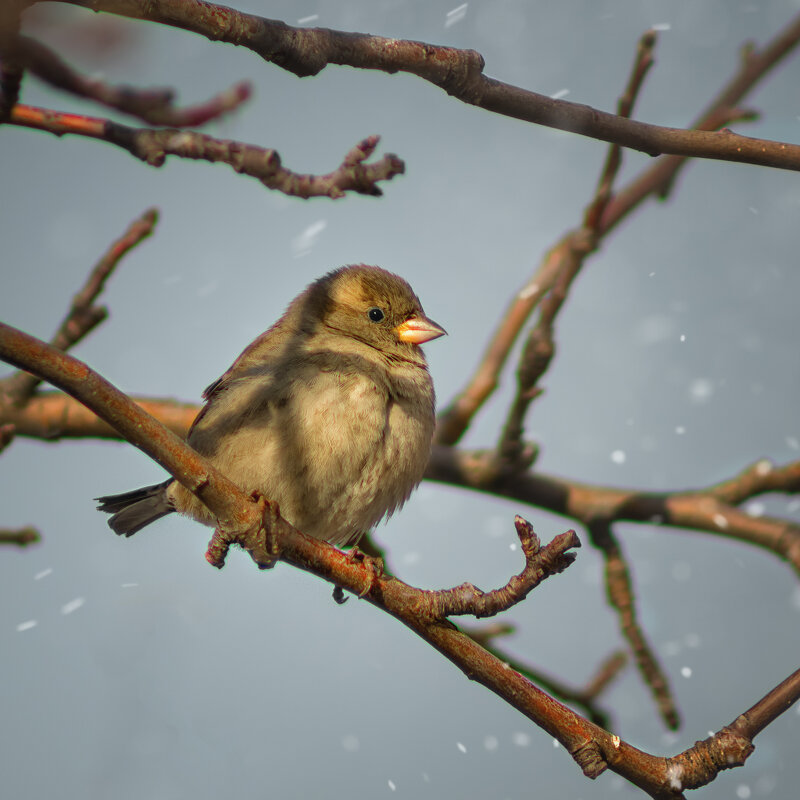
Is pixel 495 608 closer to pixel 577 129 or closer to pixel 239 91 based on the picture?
pixel 577 129

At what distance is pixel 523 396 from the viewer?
2.73 metres

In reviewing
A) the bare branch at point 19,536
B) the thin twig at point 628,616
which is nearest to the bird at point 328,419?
the bare branch at point 19,536

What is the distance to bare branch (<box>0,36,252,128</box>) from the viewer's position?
1.28 m

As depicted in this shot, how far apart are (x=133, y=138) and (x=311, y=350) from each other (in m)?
0.71

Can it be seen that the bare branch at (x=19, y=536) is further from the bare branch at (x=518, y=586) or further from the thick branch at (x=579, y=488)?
the bare branch at (x=518, y=586)

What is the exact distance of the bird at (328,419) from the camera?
6.89ft

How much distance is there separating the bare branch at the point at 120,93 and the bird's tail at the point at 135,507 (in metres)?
1.14

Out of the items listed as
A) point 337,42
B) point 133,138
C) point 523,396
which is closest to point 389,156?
point 337,42

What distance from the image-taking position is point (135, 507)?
2637mm

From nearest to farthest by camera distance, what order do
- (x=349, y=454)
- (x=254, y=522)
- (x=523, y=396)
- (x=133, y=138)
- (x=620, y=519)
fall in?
(x=254, y=522)
(x=133, y=138)
(x=349, y=454)
(x=523, y=396)
(x=620, y=519)

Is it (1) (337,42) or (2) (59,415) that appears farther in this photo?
(2) (59,415)

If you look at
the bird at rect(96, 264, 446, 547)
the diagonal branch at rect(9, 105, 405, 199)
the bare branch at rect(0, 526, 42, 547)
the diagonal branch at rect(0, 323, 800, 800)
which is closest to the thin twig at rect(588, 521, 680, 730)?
the bird at rect(96, 264, 446, 547)

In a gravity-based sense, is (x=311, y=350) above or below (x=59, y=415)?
above

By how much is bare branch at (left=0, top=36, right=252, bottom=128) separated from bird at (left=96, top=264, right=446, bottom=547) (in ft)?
2.11
